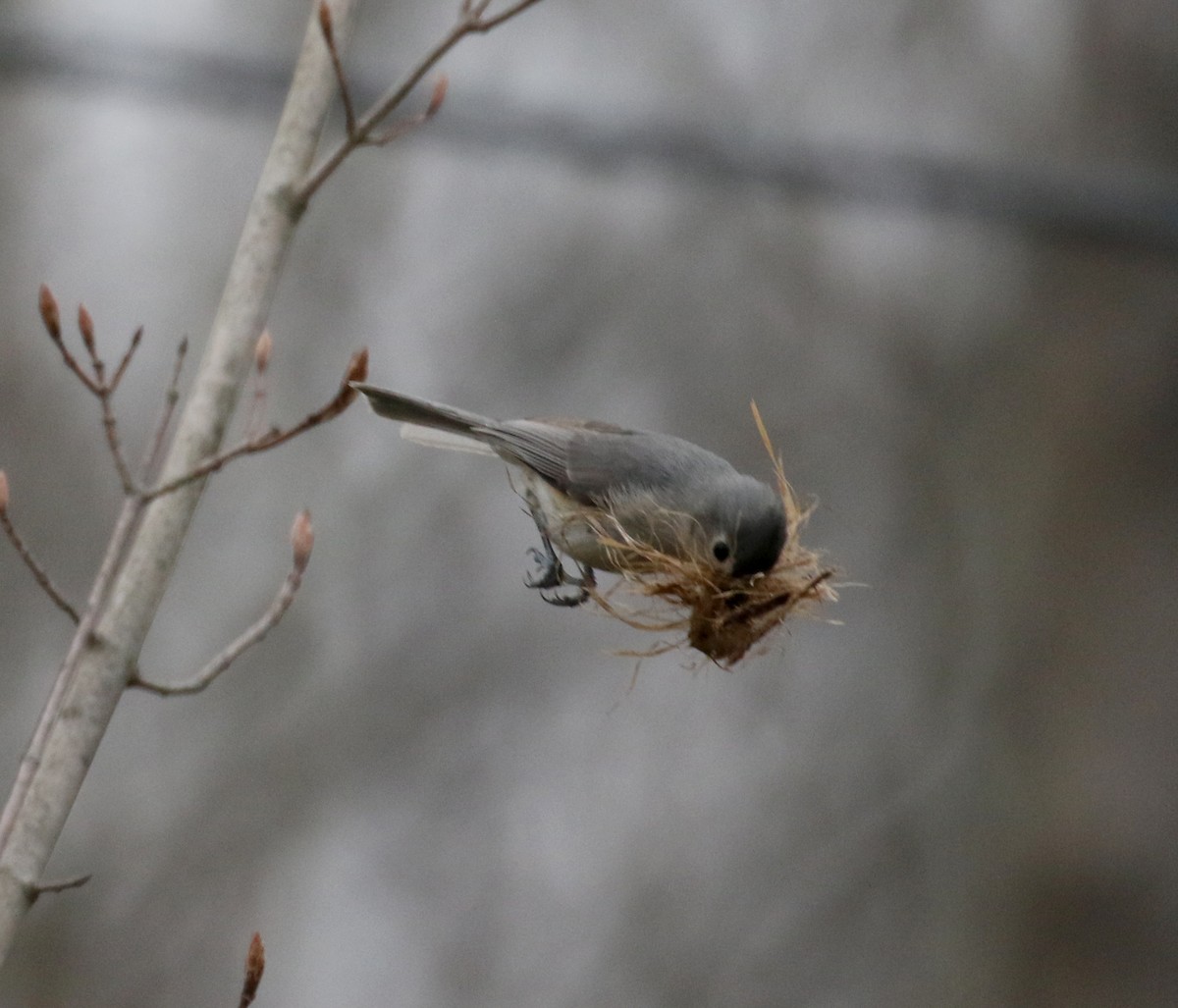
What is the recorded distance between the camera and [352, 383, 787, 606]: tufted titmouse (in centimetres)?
213

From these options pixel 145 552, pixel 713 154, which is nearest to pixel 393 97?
pixel 145 552

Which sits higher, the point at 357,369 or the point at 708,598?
the point at 357,369

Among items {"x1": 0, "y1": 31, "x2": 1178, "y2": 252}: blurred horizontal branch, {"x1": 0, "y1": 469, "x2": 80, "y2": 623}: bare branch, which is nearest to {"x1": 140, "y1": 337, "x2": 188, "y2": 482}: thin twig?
{"x1": 0, "y1": 469, "x2": 80, "y2": 623}: bare branch

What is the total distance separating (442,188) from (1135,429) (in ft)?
11.6

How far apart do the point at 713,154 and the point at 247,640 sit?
8.12 feet

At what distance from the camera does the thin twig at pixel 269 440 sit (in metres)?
2.06

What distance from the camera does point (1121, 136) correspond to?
6.92 m

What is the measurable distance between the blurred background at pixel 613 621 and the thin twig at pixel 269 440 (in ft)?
12.4

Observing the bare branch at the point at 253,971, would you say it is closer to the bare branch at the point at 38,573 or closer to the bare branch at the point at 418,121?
the bare branch at the point at 38,573

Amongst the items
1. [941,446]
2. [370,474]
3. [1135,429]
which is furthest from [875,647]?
[370,474]

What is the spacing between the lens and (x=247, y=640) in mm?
2117

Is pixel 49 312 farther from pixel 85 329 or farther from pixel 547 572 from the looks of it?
pixel 547 572

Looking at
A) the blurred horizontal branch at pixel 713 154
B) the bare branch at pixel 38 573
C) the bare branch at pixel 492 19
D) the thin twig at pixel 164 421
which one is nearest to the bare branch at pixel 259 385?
the thin twig at pixel 164 421

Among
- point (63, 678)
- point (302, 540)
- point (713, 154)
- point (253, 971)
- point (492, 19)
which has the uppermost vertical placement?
point (713, 154)
